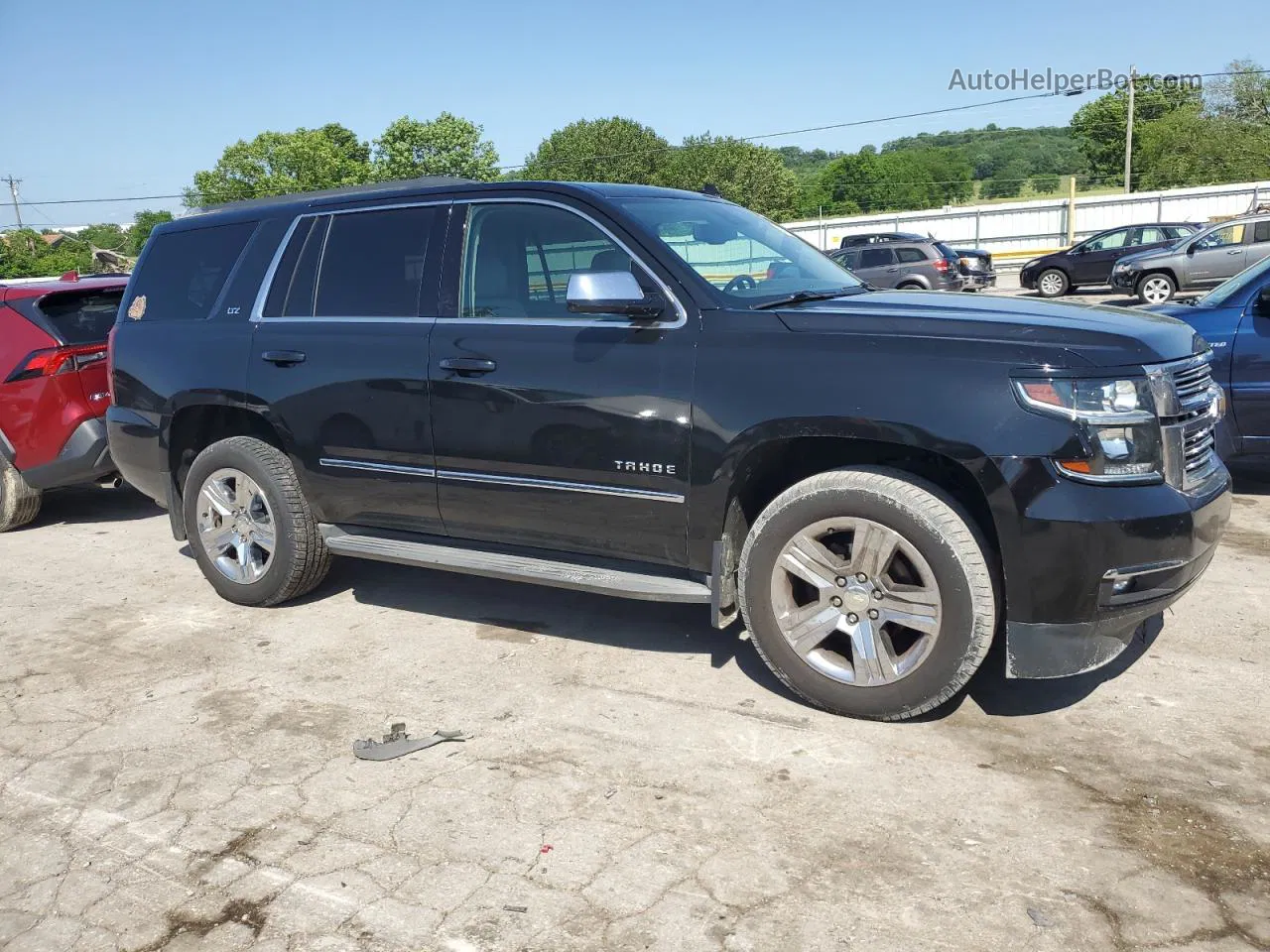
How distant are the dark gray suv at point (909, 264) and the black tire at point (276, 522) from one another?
754 inches

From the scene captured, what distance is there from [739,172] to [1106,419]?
82651 millimetres

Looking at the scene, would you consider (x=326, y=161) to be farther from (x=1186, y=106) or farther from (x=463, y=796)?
(x=463, y=796)

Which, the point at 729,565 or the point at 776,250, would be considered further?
the point at 776,250

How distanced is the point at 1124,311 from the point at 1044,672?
1.58 metres

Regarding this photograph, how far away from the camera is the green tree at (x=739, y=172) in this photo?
270 ft

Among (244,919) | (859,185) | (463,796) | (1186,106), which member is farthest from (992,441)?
(859,185)

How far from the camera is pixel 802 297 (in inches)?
169

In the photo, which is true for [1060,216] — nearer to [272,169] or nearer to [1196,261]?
[1196,261]

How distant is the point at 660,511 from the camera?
13.3 ft

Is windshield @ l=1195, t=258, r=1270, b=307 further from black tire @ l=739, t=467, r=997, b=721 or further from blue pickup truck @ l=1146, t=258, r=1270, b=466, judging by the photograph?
black tire @ l=739, t=467, r=997, b=721

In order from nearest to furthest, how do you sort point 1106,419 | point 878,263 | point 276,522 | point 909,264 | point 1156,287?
1. point 1106,419
2. point 276,522
3. point 1156,287
4. point 909,264
5. point 878,263

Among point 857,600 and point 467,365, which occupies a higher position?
point 467,365

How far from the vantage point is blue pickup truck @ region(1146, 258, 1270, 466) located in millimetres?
6328

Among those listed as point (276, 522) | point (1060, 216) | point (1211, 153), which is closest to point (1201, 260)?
point (276, 522)
